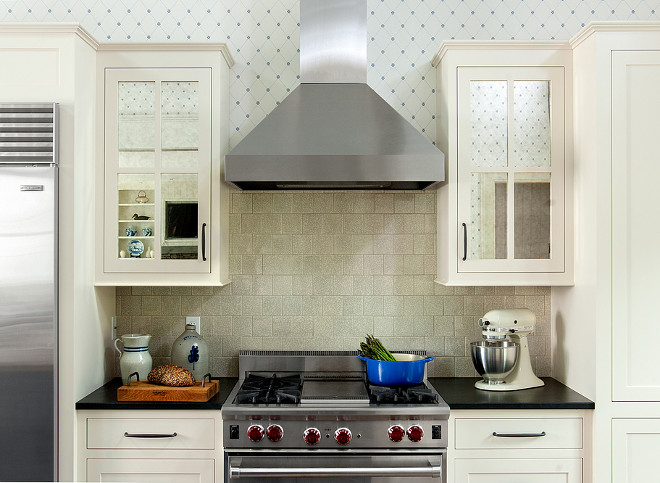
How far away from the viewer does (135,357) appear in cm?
284

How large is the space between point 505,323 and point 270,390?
3.62 feet

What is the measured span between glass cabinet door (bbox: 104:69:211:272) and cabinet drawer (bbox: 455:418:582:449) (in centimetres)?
133

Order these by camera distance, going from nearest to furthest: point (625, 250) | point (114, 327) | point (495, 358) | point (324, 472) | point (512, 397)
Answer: point (324, 472) < point (625, 250) < point (512, 397) < point (495, 358) < point (114, 327)

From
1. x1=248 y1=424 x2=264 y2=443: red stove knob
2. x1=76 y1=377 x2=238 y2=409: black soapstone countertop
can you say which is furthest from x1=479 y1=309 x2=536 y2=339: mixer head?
x1=76 y1=377 x2=238 y2=409: black soapstone countertop

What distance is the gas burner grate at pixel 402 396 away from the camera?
257 cm

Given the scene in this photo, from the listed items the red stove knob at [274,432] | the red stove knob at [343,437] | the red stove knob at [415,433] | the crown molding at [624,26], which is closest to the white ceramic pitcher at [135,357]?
the red stove knob at [274,432]

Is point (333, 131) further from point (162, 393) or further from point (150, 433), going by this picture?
point (150, 433)

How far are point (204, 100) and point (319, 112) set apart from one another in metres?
0.54

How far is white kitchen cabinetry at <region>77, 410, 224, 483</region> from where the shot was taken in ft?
8.51

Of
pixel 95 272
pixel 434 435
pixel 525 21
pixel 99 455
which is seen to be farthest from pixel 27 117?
pixel 525 21

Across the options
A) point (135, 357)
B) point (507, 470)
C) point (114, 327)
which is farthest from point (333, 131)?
point (507, 470)

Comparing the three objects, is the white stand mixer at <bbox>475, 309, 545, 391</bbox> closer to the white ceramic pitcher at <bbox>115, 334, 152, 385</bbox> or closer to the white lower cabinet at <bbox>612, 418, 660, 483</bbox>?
the white lower cabinet at <bbox>612, 418, 660, 483</bbox>

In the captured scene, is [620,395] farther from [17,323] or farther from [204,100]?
[17,323]

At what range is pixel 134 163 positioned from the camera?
281 cm
